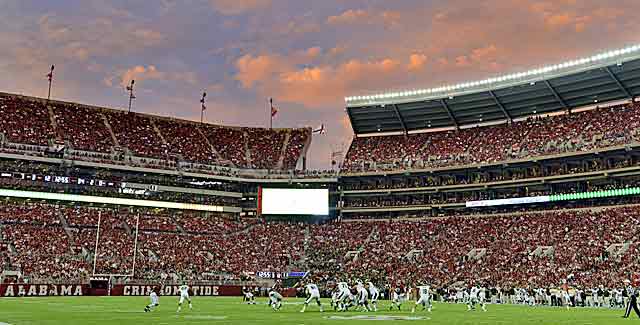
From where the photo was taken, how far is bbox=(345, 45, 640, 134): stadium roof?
200 feet

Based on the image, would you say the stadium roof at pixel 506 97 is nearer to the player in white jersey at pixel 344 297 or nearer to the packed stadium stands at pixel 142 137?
the packed stadium stands at pixel 142 137

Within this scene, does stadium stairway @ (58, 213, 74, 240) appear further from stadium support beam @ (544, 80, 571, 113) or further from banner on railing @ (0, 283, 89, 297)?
stadium support beam @ (544, 80, 571, 113)

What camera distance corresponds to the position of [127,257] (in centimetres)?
6306

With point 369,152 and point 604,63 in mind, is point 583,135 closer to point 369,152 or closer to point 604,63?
point 604,63

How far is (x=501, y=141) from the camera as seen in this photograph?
72.7 meters

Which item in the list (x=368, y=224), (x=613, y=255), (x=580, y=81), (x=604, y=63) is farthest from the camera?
(x=368, y=224)

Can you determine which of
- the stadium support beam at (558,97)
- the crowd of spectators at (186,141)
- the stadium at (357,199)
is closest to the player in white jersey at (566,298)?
the stadium at (357,199)

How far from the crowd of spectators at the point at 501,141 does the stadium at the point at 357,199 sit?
23cm

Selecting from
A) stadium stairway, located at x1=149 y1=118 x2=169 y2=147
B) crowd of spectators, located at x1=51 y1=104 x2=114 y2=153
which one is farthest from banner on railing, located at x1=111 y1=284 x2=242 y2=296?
stadium stairway, located at x1=149 y1=118 x2=169 y2=147

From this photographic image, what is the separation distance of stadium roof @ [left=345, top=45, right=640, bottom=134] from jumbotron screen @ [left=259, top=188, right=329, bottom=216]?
1186cm

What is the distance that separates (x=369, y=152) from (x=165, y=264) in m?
30.5

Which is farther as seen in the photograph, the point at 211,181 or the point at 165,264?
the point at 211,181

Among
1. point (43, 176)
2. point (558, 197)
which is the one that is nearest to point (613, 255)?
point (558, 197)

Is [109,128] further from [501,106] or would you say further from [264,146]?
[501,106]
